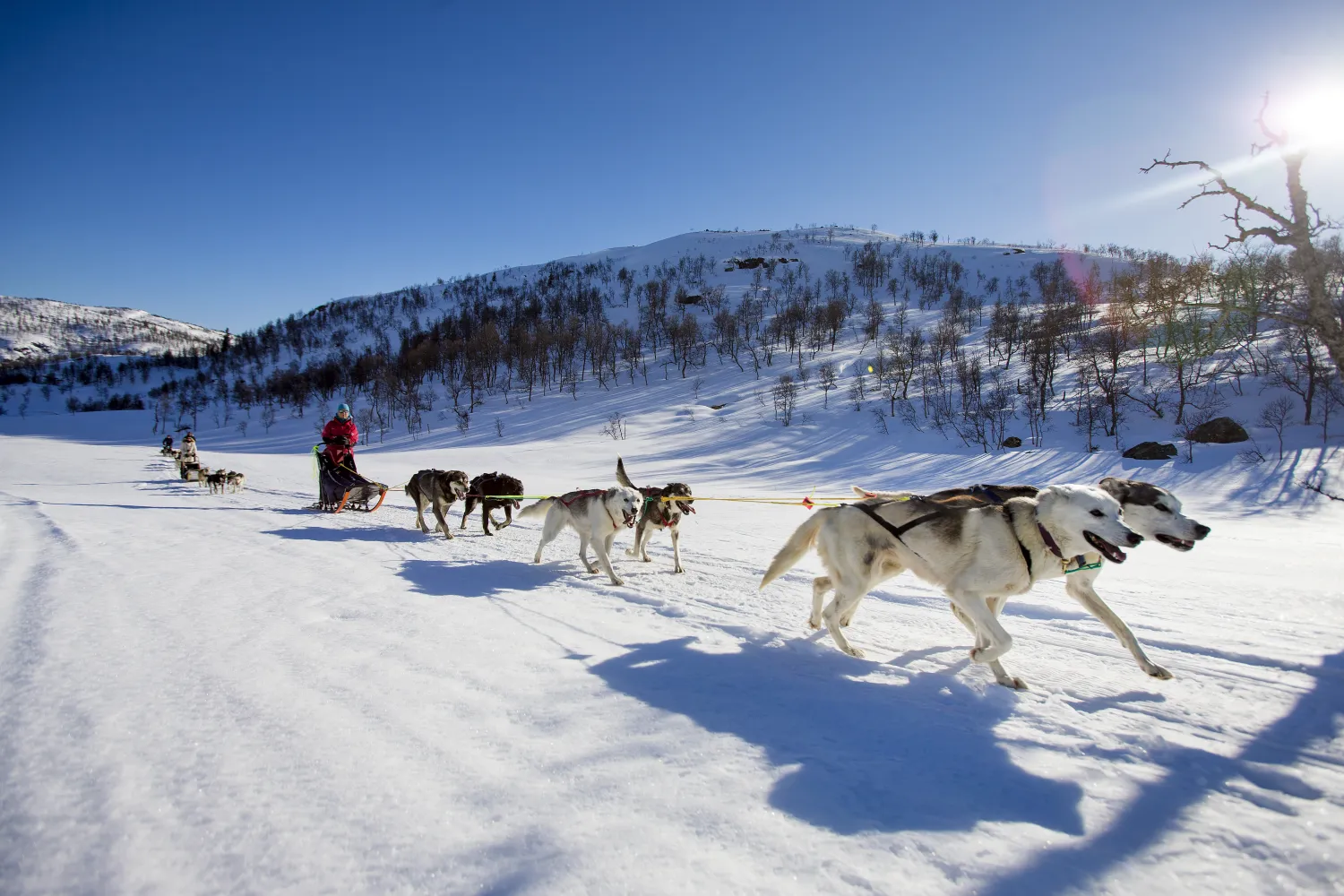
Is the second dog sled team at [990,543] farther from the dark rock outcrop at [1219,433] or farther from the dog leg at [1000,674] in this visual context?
the dark rock outcrop at [1219,433]

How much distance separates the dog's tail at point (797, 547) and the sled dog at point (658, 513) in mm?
2055

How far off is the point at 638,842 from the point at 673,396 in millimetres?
53562

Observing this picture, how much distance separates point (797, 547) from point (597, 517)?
104 inches

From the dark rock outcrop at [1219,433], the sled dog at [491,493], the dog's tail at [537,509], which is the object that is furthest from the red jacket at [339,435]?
the dark rock outcrop at [1219,433]

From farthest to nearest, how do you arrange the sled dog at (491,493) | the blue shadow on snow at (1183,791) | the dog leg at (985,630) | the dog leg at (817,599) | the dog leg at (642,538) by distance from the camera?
1. the sled dog at (491,493)
2. the dog leg at (642,538)
3. the dog leg at (817,599)
4. the dog leg at (985,630)
5. the blue shadow on snow at (1183,791)

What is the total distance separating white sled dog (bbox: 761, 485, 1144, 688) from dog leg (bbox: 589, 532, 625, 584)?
96.2 inches

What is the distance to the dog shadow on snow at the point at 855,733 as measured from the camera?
2.28 meters

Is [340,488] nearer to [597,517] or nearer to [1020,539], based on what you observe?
[597,517]

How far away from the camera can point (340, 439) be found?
11.6 m

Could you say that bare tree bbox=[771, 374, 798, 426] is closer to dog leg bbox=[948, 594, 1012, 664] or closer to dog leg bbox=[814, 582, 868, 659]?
dog leg bbox=[814, 582, 868, 659]

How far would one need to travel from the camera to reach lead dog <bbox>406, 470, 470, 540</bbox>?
9.10m

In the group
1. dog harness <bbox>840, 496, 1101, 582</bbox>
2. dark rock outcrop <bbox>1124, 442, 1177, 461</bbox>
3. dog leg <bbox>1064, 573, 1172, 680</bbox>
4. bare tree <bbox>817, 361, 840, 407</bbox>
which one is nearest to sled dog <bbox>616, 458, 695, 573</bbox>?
dog harness <bbox>840, 496, 1101, 582</bbox>

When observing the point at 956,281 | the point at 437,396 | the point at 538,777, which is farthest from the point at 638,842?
the point at 956,281

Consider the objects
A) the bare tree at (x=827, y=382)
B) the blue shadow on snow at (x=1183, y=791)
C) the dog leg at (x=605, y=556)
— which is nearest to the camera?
the blue shadow on snow at (x=1183, y=791)
